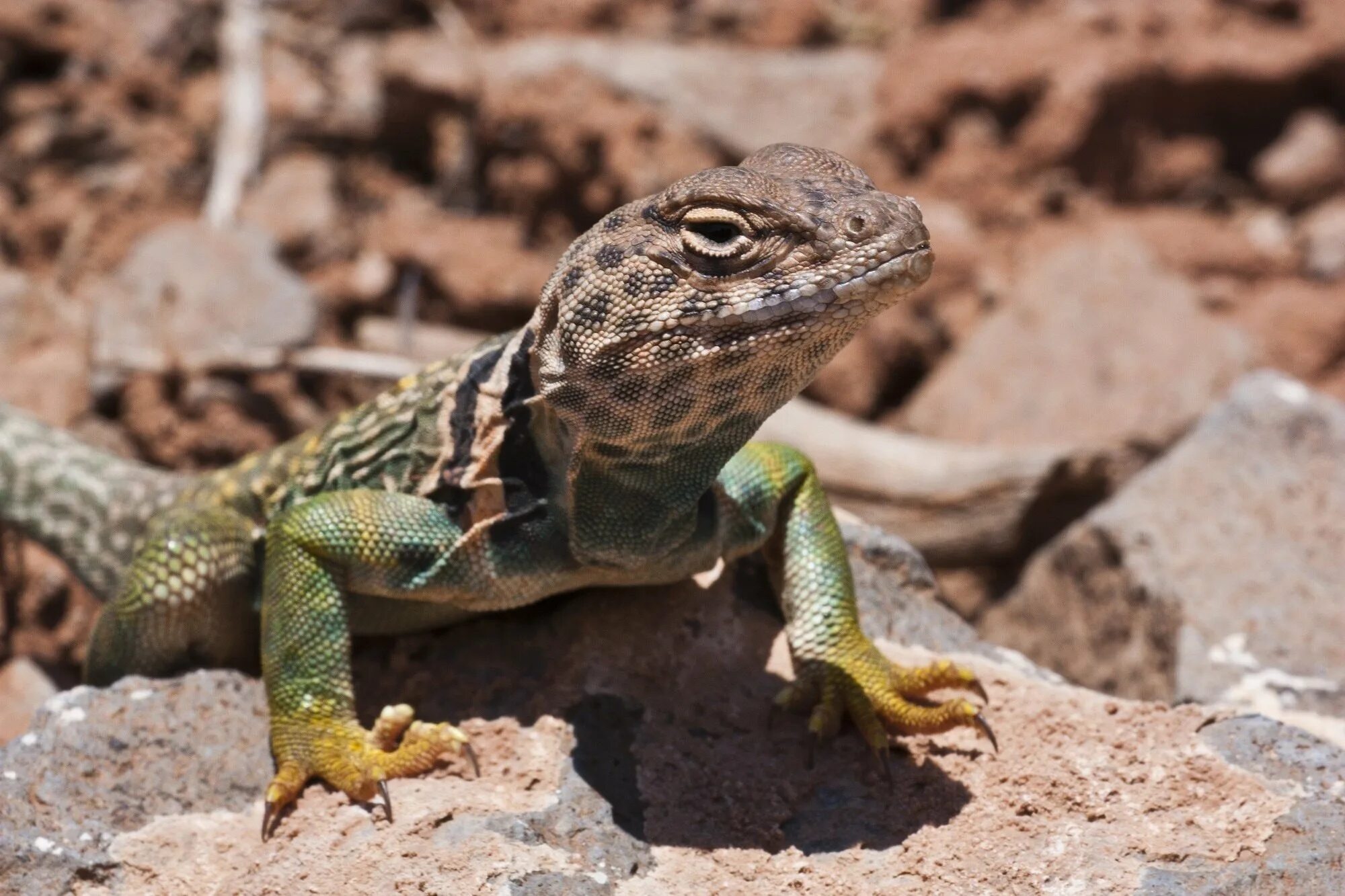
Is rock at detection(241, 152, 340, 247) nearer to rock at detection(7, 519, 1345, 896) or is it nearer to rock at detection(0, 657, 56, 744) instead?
rock at detection(0, 657, 56, 744)

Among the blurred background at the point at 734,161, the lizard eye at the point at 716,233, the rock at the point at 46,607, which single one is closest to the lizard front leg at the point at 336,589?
the lizard eye at the point at 716,233

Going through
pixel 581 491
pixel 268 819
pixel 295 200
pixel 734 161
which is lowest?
pixel 295 200

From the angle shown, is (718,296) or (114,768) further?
(114,768)

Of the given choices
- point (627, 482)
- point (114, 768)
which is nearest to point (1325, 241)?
point (627, 482)

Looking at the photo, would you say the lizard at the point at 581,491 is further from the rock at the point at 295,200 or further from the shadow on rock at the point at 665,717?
the rock at the point at 295,200

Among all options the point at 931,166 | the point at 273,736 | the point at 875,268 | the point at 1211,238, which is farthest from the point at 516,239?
the point at 875,268

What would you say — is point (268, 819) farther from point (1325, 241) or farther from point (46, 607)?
point (1325, 241)
